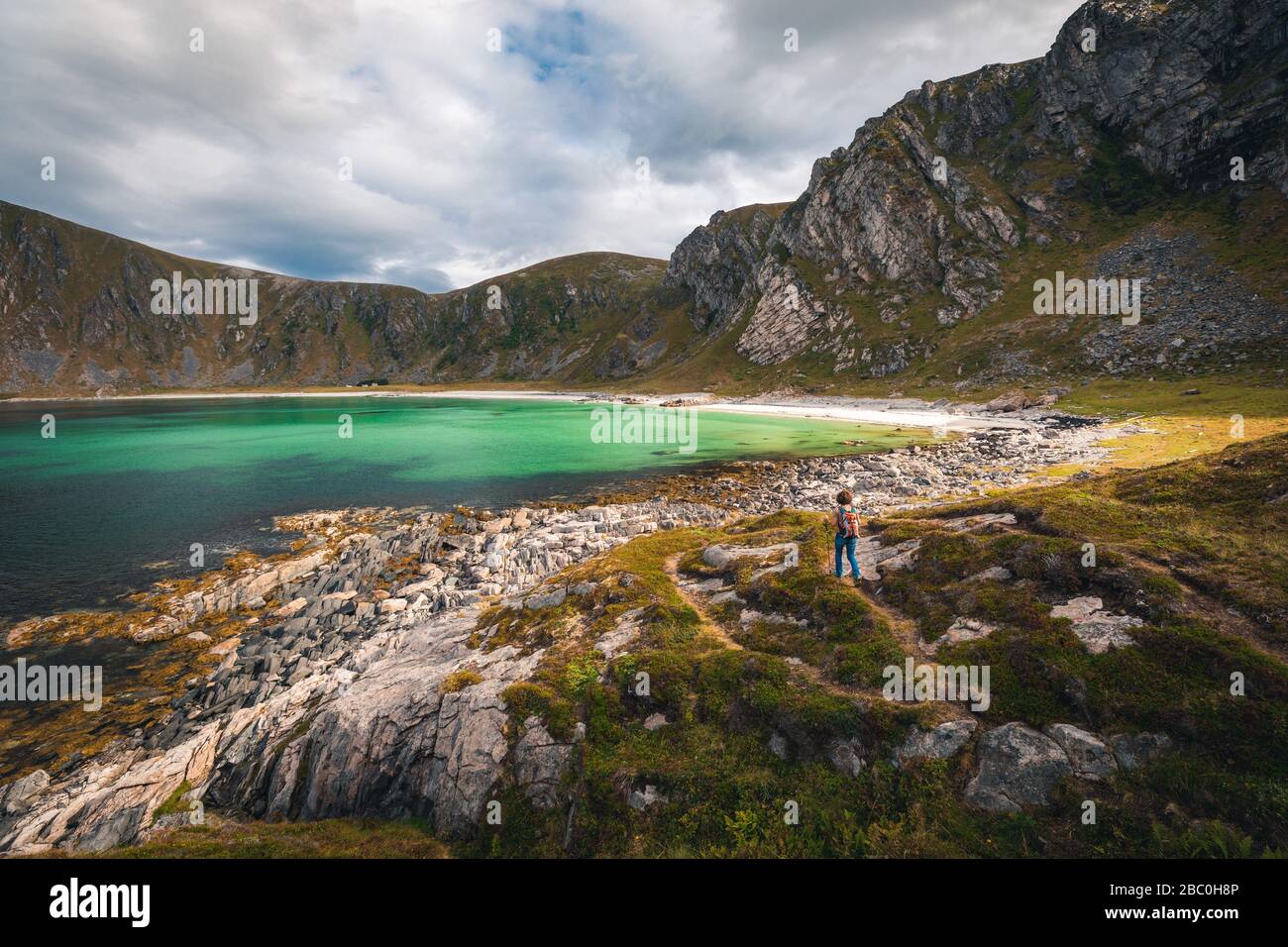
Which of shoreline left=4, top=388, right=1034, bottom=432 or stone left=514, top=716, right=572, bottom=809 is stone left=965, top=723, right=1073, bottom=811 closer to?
stone left=514, top=716, right=572, bottom=809

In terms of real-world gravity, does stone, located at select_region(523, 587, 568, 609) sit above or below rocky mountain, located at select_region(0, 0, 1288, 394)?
below

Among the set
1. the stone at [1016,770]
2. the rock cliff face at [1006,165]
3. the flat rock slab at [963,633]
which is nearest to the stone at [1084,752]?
the stone at [1016,770]

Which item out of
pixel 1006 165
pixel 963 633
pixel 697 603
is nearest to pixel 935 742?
pixel 963 633

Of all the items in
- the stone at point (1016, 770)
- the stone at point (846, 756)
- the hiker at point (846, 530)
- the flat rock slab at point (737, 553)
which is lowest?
the stone at point (846, 756)

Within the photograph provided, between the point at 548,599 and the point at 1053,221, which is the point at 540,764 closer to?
the point at 548,599

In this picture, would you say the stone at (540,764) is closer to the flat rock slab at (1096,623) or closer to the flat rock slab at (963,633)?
the flat rock slab at (963,633)

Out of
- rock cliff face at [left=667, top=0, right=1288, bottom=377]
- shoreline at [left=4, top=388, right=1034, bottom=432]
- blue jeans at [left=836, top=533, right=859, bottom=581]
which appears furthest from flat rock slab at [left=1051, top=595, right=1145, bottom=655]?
rock cliff face at [left=667, top=0, right=1288, bottom=377]
